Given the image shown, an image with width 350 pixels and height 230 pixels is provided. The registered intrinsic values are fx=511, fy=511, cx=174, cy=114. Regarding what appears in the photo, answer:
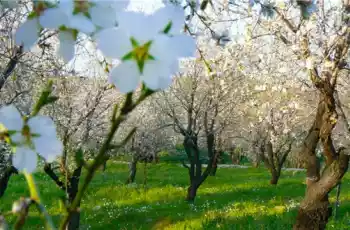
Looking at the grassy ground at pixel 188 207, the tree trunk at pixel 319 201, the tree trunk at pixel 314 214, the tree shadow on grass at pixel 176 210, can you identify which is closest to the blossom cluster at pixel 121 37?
the grassy ground at pixel 188 207

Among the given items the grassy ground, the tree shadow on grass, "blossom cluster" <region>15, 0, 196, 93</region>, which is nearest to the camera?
"blossom cluster" <region>15, 0, 196, 93</region>

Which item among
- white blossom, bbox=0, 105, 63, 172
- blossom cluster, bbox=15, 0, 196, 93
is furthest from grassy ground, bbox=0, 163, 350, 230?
blossom cluster, bbox=15, 0, 196, 93

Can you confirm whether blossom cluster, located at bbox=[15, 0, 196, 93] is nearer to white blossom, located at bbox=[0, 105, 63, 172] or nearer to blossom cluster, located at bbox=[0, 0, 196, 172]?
blossom cluster, located at bbox=[0, 0, 196, 172]

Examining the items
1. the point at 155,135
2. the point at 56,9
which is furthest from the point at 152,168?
the point at 56,9

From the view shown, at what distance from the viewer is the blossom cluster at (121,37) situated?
0.47m

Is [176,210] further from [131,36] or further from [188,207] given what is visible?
[131,36]

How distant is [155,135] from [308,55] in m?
18.5

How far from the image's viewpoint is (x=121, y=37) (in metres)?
0.48

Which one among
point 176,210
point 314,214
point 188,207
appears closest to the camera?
point 314,214

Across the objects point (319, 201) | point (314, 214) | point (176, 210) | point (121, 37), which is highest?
point (121, 37)

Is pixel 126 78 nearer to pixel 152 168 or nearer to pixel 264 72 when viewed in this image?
pixel 264 72

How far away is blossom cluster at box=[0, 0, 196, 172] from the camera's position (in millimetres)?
470

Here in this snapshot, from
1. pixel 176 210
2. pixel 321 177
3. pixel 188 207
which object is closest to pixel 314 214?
pixel 321 177

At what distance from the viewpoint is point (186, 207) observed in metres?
12.4
